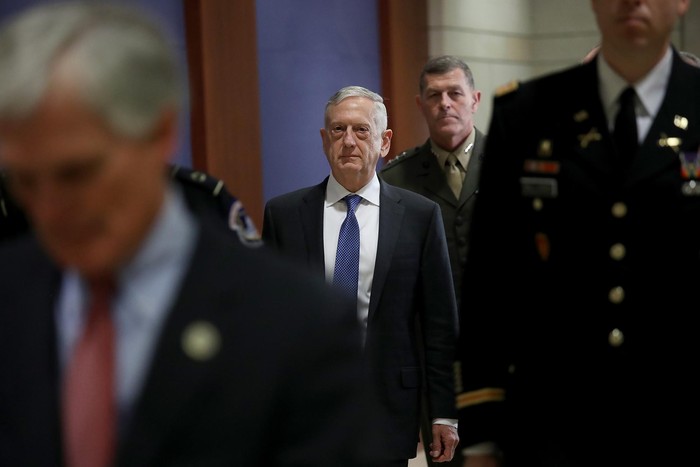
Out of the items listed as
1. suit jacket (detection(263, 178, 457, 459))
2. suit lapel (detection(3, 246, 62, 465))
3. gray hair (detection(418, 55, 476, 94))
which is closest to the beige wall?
gray hair (detection(418, 55, 476, 94))

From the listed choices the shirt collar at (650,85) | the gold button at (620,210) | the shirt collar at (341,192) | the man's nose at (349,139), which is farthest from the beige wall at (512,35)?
the gold button at (620,210)

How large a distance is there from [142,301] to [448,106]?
15.2 ft

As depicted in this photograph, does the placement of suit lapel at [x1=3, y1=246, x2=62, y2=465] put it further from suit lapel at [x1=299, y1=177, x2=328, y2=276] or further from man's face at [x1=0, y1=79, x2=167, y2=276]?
suit lapel at [x1=299, y1=177, x2=328, y2=276]

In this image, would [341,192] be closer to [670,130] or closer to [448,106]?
[448,106]

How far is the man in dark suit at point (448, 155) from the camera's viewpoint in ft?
19.2

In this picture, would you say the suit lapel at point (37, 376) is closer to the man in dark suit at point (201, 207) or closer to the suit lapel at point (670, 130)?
the suit lapel at point (670, 130)

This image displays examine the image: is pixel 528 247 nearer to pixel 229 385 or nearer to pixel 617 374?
pixel 617 374

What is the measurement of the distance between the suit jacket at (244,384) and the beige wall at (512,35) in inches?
338

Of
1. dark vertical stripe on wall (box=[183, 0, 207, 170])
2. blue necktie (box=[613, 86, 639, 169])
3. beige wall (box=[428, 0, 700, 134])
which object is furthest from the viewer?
beige wall (box=[428, 0, 700, 134])

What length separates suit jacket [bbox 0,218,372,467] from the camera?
1619 mm

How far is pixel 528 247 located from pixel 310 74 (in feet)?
18.9

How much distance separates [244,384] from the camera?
1.63 meters

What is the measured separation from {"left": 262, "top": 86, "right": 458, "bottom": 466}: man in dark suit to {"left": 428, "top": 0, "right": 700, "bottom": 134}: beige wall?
5.20 meters

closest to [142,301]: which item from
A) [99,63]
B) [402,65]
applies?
[99,63]
